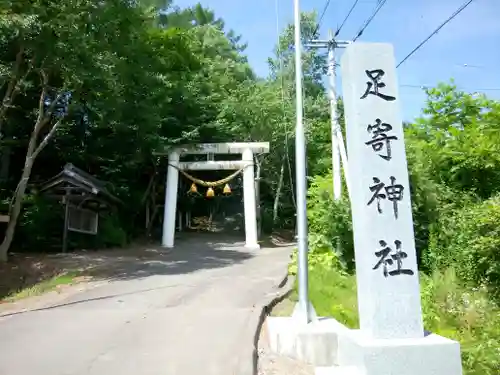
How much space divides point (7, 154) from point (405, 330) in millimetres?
19985

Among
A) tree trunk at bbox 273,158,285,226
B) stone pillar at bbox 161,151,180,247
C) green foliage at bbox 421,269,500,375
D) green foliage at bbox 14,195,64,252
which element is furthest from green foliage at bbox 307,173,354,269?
tree trunk at bbox 273,158,285,226

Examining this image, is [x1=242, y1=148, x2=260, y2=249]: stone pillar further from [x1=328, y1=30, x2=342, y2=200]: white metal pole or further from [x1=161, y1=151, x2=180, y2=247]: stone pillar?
[x1=328, y1=30, x2=342, y2=200]: white metal pole

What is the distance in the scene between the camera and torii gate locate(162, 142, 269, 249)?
21.7m

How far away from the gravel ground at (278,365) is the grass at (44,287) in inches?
290

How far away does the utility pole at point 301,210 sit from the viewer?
734 cm

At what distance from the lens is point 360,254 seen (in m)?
5.63

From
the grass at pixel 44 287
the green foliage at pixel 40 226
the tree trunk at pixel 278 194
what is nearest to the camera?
the grass at pixel 44 287

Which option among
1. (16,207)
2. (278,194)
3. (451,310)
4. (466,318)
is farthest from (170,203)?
(466,318)

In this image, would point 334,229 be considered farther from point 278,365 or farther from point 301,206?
point 278,365

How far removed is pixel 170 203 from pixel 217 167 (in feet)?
9.29

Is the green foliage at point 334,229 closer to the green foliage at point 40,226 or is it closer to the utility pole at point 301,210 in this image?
the utility pole at point 301,210

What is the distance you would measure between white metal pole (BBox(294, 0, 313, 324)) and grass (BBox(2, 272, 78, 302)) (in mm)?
7657

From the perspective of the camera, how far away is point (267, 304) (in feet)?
31.6

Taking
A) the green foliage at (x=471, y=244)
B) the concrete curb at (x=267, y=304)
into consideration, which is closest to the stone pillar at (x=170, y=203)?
the concrete curb at (x=267, y=304)
